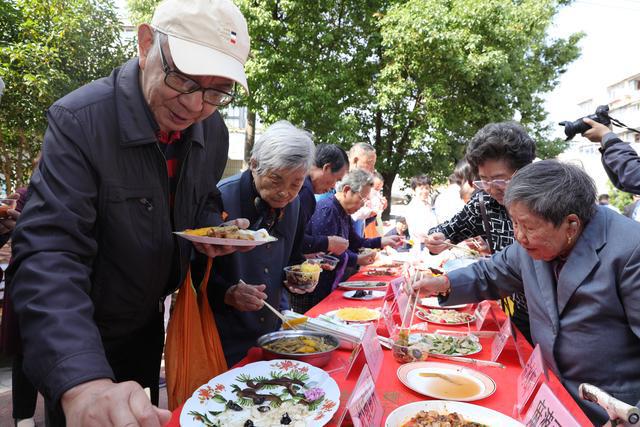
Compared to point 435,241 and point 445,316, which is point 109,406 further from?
point 435,241

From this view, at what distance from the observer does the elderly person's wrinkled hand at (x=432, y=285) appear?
2217 mm

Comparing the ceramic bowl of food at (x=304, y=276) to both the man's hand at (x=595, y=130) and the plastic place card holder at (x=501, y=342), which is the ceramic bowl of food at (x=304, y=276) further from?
the man's hand at (x=595, y=130)

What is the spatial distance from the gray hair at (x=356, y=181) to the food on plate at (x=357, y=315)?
52.2 inches

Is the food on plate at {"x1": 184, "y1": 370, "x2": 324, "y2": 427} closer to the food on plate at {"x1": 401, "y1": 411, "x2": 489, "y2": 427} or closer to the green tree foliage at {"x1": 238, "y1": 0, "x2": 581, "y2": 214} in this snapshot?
the food on plate at {"x1": 401, "y1": 411, "x2": 489, "y2": 427}

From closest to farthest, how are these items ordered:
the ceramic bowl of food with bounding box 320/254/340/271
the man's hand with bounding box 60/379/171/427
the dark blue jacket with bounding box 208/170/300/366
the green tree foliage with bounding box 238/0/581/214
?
the man's hand with bounding box 60/379/171/427
the dark blue jacket with bounding box 208/170/300/366
the ceramic bowl of food with bounding box 320/254/340/271
the green tree foliage with bounding box 238/0/581/214

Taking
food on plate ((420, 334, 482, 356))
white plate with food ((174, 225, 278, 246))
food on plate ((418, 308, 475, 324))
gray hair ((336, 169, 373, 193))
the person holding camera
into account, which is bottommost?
food on plate ((418, 308, 475, 324))

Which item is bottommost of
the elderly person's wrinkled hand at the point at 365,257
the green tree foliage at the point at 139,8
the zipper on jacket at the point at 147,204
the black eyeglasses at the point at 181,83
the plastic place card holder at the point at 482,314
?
the elderly person's wrinkled hand at the point at 365,257

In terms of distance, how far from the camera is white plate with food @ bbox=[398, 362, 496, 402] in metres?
Answer: 1.44

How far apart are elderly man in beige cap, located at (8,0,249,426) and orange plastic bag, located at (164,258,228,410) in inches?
3.6

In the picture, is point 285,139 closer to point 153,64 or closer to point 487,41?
point 153,64

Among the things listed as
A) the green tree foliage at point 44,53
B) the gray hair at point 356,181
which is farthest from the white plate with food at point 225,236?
the green tree foliage at point 44,53

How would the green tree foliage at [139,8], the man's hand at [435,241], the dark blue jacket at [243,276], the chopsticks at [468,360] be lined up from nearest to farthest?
the chopsticks at [468,360], the dark blue jacket at [243,276], the man's hand at [435,241], the green tree foliage at [139,8]

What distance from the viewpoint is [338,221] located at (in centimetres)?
369

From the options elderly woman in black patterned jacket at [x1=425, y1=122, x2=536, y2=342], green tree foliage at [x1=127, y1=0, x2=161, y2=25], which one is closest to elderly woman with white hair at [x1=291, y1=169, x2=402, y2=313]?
elderly woman in black patterned jacket at [x1=425, y1=122, x2=536, y2=342]
